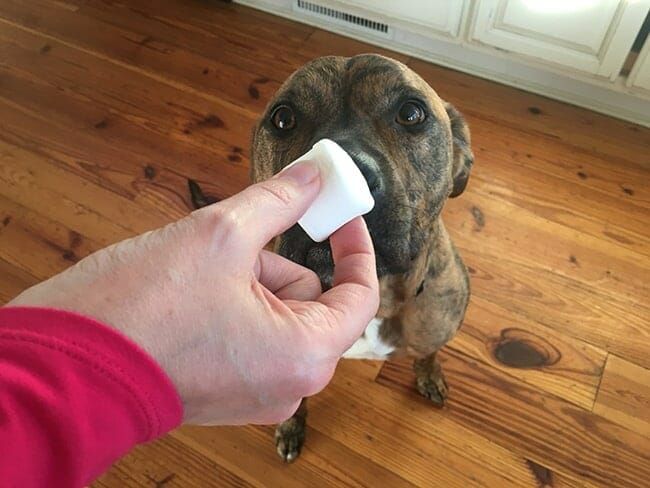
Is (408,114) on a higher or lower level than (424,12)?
higher

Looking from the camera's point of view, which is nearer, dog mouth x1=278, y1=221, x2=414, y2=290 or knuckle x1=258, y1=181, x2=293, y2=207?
knuckle x1=258, y1=181, x2=293, y2=207

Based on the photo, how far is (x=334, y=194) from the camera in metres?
0.82

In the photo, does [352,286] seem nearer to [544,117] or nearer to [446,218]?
[446,218]

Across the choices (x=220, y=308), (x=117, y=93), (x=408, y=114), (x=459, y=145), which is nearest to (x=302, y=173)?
(x=220, y=308)

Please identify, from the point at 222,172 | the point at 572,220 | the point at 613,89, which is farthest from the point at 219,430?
the point at 613,89

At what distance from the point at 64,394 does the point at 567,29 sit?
216 centimetres

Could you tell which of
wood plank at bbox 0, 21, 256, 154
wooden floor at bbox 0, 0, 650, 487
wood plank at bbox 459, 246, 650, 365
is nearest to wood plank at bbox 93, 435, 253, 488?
wooden floor at bbox 0, 0, 650, 487

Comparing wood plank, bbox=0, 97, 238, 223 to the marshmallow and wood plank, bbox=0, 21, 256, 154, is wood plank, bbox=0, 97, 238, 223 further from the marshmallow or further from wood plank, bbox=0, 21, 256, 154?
the marshmallow

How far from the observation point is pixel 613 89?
229 centimetres

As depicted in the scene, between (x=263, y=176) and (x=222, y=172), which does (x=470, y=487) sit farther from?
(x=222, y=172)

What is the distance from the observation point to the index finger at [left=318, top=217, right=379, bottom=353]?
76cm

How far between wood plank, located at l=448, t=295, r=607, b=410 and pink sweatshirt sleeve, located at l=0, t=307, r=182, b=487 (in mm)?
1344

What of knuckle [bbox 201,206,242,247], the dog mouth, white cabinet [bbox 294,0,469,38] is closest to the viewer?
knuckle [bbox 201,206,242,247]

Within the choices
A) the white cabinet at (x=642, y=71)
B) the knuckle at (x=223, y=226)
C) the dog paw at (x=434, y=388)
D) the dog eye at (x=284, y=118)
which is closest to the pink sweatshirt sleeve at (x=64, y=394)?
the knuckle at (x=223, y=226)
